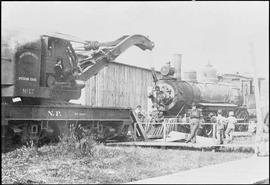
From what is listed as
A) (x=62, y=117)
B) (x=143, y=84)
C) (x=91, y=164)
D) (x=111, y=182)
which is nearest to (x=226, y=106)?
(x=143, y=84)

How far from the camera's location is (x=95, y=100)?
1758 centimetres

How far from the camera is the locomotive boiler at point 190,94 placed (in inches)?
587

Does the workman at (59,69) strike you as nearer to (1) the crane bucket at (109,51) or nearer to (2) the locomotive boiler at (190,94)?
(1) the crane bucket at (109,51)

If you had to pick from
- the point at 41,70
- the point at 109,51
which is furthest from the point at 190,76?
the point at 41,70

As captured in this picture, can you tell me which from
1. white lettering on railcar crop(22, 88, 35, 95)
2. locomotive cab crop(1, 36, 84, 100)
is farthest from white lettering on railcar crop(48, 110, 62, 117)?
white lettering on railcar crop(22, 88, 35, 95)

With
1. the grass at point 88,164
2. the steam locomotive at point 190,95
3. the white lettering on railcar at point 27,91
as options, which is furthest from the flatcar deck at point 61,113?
the steam locomotive at point 190,95

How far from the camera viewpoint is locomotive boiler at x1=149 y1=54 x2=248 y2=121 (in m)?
14.9

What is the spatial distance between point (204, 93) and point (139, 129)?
528 cm

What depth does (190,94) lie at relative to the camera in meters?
15.4

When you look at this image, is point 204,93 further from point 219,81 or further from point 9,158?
point 9,158

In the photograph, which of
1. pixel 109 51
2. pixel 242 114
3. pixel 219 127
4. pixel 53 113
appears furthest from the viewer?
pixel 242 114

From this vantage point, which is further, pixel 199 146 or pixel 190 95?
pixel 190 95

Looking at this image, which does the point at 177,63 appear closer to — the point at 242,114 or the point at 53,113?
the point at 242,114

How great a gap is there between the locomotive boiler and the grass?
6.06 metres
